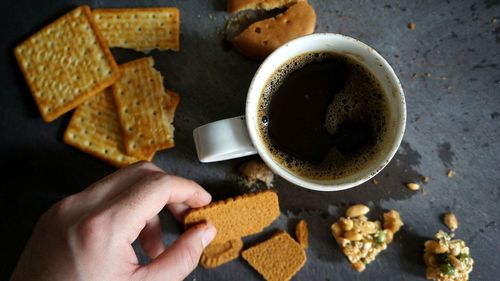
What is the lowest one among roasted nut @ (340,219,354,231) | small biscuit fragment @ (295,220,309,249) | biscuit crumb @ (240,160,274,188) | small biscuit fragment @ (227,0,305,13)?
small biscuit fragment @ (295,220,309,249)

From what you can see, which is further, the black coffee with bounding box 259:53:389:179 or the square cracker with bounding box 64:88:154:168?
the square cracker with bounding box 64:88:154:168

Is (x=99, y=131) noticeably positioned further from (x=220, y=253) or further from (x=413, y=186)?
(x=413, y=186)

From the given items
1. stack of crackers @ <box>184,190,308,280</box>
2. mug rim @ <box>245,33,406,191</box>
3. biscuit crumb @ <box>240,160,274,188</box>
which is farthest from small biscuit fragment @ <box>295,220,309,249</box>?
mug rim @ <box>245,33,406,191</box>

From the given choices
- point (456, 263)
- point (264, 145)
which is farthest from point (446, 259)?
point (264, 145)

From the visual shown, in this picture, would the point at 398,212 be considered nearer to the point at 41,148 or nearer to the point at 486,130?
the point at 486,130

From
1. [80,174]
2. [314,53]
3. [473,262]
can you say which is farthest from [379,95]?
[80,174]

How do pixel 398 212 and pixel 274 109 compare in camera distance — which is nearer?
pixel 274 109

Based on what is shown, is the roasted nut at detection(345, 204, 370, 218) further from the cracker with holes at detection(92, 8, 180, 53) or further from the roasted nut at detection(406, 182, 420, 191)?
the cracker with holes at detection(92, 8, 180, 53)

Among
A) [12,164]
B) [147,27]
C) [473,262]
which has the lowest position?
[473,262]
